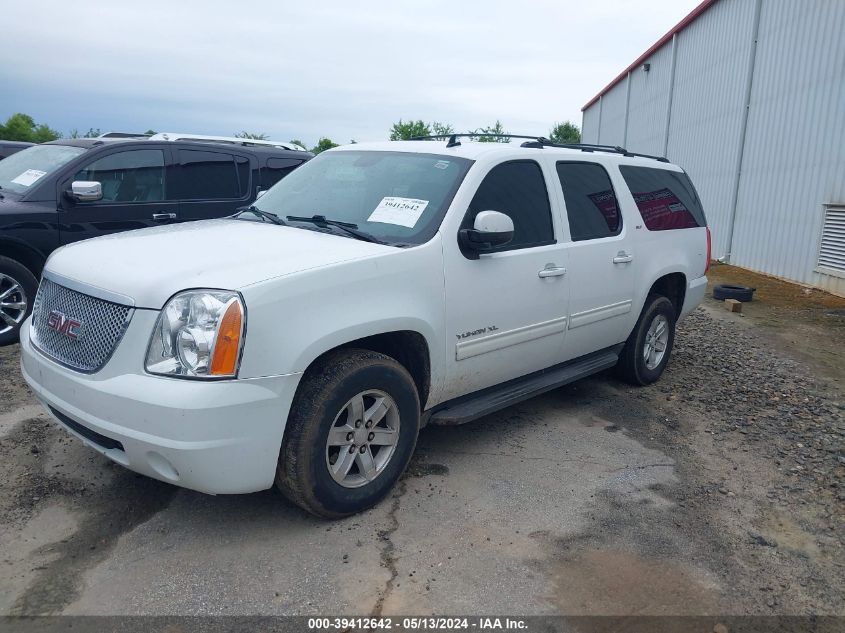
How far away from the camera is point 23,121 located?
3064 centimetres

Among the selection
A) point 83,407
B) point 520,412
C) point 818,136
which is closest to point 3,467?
point 83,407

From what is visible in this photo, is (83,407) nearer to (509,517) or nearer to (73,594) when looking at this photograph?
(73,594)

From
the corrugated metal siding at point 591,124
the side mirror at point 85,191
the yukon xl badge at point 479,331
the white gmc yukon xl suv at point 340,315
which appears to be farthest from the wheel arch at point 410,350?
the corrugated metal siding at point 591,124

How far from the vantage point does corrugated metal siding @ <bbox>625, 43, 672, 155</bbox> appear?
755 inches

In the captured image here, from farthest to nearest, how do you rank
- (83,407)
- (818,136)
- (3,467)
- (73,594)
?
(818,136)
(3,467)
(83,407)
(73,594)

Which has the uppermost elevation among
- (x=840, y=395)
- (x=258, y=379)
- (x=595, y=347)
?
(x=258, y=379)

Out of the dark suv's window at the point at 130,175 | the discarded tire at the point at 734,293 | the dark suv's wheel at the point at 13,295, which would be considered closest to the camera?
the dark suv's wheel at the point at 13,295

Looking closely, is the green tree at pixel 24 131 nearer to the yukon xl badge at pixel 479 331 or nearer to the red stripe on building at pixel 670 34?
the red stripe on building at pixel 670 34

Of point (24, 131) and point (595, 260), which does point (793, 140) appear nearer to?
point (595, 260)

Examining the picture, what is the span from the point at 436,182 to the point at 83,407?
2.21 meters

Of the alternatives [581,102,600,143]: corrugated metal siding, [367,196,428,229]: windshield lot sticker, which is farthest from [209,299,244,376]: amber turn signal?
[581,102,600,143]: corrugated metal siding

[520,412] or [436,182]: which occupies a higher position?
[436,182]

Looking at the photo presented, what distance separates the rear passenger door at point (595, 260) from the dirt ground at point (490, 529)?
2.14 ft

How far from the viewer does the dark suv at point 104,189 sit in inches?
243
